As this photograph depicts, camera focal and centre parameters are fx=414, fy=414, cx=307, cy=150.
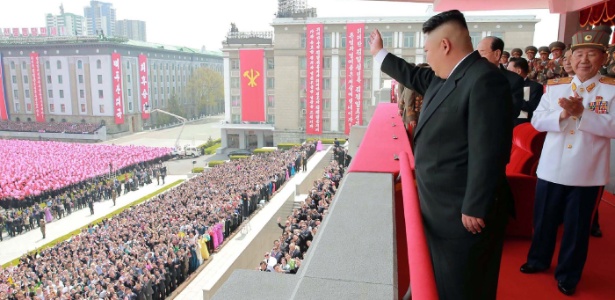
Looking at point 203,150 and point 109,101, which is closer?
point 203,150

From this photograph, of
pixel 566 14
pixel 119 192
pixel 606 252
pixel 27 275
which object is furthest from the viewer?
pixel 119 192

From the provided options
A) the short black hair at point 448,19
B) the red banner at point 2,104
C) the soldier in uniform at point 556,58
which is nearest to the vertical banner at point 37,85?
the red banner at point 2,104

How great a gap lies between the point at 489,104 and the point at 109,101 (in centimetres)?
4856

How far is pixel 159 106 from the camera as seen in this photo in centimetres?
5347

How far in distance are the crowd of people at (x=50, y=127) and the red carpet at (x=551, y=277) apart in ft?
153

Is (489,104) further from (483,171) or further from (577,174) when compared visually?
(577,174)

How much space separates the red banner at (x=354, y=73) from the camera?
31.3 metres

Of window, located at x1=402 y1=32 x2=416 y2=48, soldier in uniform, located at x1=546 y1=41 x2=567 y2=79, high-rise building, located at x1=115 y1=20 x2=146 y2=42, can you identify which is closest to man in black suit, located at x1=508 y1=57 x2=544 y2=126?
soldier in uniform, located at x1=546 y1=41 x2=567 y2=79

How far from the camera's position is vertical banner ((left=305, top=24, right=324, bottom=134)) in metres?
31.8

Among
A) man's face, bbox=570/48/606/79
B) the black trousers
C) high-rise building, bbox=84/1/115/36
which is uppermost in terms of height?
high-rise building, bbox=84/1/115/36

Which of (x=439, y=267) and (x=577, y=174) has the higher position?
(x=577, y=174)

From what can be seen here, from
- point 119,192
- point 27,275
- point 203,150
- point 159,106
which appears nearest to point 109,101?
point 159,106

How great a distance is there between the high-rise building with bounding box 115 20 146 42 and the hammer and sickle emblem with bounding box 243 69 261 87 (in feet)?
328

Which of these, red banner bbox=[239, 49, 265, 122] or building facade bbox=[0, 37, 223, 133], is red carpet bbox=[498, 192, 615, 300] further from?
building facade bbox=[0, 37, 223, 133]
